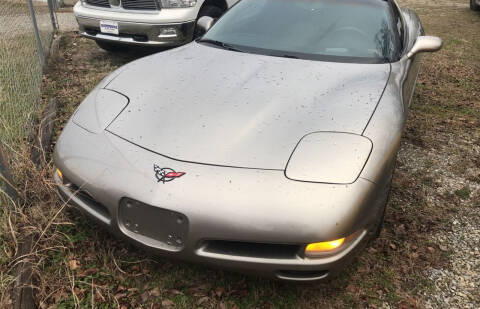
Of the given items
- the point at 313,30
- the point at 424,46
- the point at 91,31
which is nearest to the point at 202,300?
the point at 313,30

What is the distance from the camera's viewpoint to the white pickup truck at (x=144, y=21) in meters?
4.73

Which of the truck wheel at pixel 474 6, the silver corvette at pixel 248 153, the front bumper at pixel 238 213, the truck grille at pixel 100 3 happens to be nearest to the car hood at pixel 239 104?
the silver corvette at pixel 248 153

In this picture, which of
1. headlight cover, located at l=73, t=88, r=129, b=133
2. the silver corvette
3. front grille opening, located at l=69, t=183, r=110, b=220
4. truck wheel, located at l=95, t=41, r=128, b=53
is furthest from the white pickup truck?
front grille opening, located at l=69, t=183, r=110, b=220

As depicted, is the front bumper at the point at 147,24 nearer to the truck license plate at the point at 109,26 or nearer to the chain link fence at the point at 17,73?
the truck license plate at the point at 109,26

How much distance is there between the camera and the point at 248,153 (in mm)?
1788

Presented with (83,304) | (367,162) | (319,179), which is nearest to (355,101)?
(367,162)

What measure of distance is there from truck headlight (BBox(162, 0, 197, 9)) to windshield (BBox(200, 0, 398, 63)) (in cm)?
186

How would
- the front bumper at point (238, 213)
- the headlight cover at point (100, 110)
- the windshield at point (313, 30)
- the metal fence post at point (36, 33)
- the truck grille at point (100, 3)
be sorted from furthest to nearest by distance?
the truck grille at point (100, 3) → the metal fence post at point (36, 33) → the windshield at point (313, 30) → the headlight cover at point (100, 110) → the front bumper at point (238, 213)

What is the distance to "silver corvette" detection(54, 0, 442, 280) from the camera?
5.21ft

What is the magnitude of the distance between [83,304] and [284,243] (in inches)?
41.5

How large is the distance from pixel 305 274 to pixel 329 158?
0.52 meters

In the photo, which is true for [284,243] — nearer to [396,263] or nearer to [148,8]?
[396,263]

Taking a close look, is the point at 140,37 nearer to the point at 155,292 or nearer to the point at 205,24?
the point at 205,24

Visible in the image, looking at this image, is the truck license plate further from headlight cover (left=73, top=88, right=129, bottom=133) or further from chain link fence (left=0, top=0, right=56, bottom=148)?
headlight cover (left=73, top=88, right=129, bottom=133)
